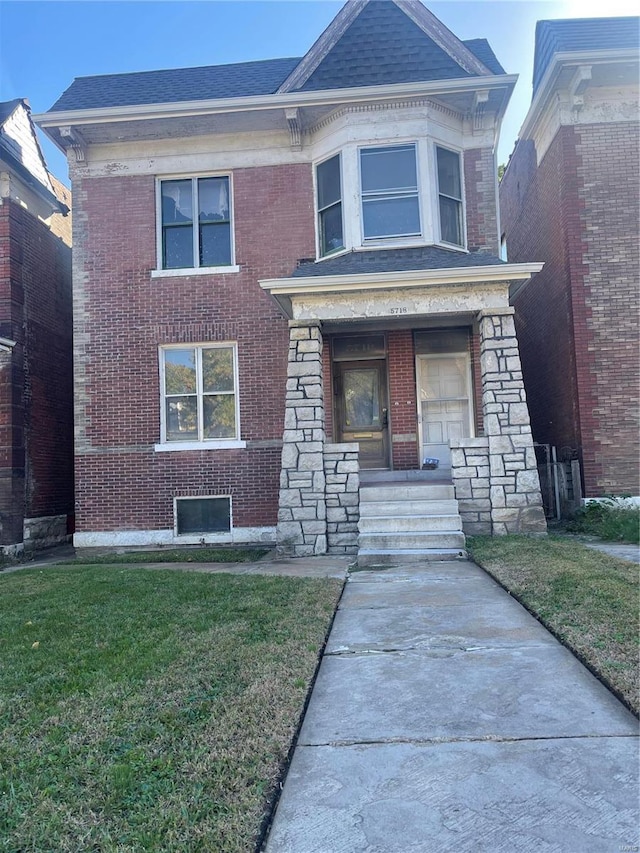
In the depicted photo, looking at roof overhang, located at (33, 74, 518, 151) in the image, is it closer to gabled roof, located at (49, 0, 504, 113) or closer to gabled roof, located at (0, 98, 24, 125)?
gabled roof, located at (49, 0, 504, 113)

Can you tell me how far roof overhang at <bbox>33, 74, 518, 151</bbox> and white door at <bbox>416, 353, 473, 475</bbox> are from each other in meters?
4.12

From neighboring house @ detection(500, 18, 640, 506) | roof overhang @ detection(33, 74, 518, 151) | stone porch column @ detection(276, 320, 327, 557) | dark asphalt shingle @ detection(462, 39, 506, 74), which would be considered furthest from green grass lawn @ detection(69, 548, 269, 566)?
dark asphalt shingle @ detection(462, 39, 506, 74)

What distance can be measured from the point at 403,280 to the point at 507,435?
2510 millimetres

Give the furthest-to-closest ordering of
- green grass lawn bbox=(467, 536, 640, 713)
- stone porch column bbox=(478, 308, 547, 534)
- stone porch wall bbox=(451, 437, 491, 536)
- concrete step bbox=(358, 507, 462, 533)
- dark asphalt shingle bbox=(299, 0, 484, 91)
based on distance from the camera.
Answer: dark asphalt shingle bbox=(299, 0, 484, 91) < stone porch wall bbox=(451, 437, 491, 536) < stone porch column bbox=(478, 308, 547, 534) < concrete step bbox=(358, 507, 462, 533) < green grass lawn bbox=(467, 536, 640, 713)

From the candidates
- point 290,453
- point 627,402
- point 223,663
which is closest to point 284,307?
point 290,453

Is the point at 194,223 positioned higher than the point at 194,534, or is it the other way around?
the point at 194,223

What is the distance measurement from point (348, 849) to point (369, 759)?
0.58m

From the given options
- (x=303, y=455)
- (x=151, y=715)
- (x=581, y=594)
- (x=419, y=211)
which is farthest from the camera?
(x=419, y=211)

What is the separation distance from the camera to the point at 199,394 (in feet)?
33.4

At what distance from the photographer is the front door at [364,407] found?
10.4 metres

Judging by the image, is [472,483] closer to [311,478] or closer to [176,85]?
[311,478]

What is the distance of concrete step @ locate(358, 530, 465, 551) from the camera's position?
7.38m

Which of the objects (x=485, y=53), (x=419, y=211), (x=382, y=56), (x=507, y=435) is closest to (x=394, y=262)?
(x=419, y=211)

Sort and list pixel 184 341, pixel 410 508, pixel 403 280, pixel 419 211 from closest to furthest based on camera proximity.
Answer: pixel 410 508 < pixel 403 280 < pixel 419 211 < pixel 184 341
